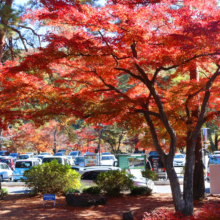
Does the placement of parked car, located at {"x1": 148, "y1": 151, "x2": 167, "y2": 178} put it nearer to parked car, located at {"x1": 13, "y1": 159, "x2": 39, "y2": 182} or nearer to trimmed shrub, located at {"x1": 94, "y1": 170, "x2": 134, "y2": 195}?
trimmed shrub, located at {"x1": 94, "y1": 170, "x2": 134, "y2": 195}

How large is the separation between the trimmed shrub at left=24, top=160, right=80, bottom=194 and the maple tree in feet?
13.6

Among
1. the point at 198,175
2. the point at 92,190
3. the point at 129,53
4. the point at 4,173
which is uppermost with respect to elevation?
the point at 129,53

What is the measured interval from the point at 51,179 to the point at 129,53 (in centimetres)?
656

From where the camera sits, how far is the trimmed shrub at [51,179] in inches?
470

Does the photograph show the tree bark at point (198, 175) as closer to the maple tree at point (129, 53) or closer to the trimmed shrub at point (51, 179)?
the maple tree at point (129, 53)

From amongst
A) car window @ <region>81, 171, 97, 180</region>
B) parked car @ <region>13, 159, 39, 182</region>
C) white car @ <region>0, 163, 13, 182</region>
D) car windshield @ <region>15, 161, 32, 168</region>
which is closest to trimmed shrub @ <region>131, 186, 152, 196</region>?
car window @ <region>81, 171, 97, 180</region>

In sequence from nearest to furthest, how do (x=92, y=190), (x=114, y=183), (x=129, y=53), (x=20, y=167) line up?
(x=129, y=53) < (x=92, y=190) < (x=114, y=183) < (x=20, y=167)

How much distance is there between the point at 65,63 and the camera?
908cm

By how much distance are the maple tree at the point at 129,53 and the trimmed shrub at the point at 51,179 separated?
4.15 meters

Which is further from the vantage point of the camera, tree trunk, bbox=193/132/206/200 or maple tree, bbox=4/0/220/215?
tree trunk, bbox=193/132/206/200

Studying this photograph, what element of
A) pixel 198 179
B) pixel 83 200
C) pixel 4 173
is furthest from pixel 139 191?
pixel 4 173

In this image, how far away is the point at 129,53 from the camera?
27.6ft

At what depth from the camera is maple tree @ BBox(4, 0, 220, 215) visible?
A: 23.4 ft

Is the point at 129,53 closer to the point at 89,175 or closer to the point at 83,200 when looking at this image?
the point at 83,200
